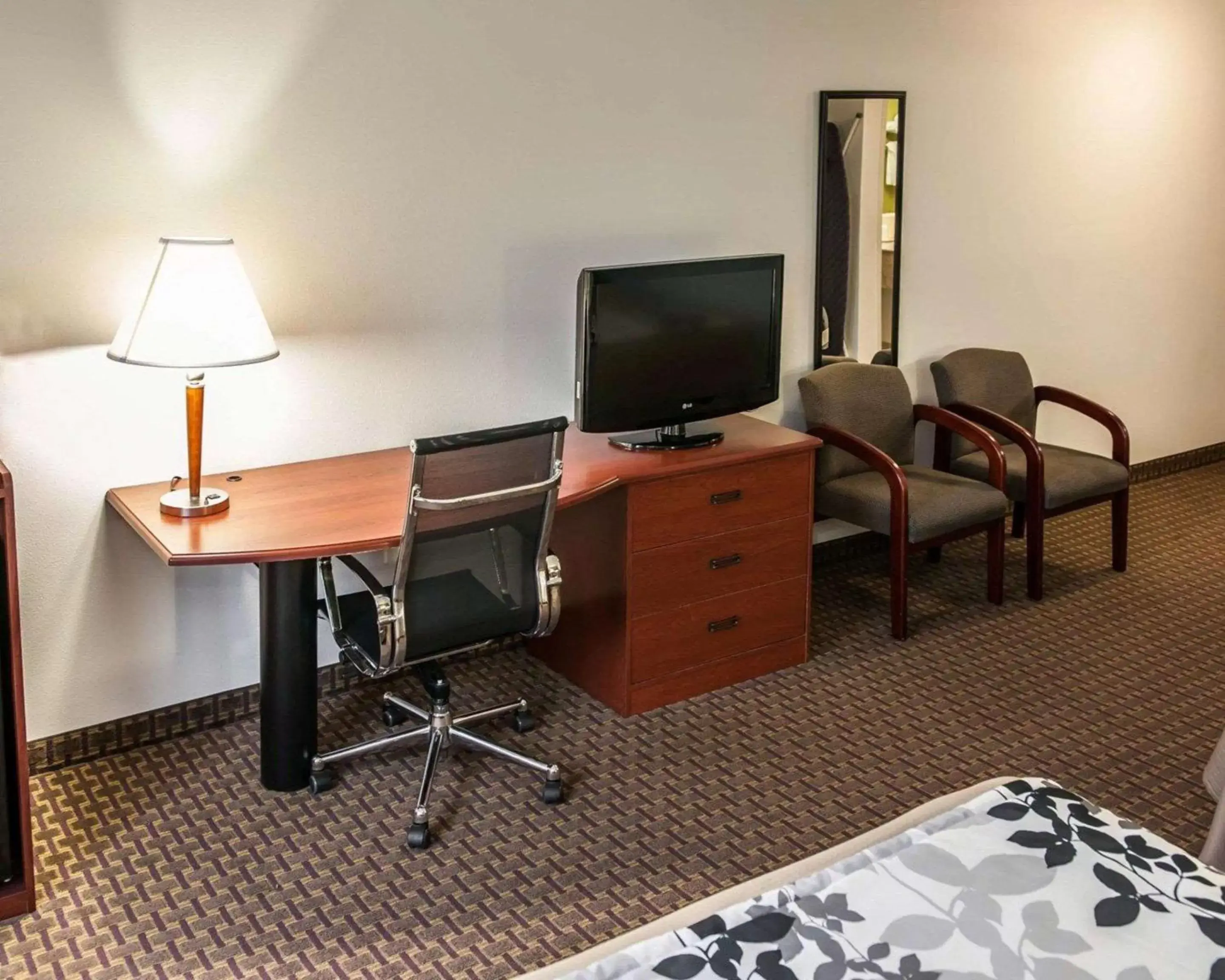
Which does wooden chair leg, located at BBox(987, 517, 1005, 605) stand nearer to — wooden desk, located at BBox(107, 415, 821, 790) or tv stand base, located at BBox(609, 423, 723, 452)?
wooden desk, located at BBox(107, 415, 821, 790)

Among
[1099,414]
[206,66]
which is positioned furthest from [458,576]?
[1099,414]

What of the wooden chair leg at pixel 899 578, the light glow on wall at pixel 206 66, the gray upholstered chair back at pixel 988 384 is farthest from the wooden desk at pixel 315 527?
the gray upholstered chair back at pixel 988 384

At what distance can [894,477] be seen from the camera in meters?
4.03

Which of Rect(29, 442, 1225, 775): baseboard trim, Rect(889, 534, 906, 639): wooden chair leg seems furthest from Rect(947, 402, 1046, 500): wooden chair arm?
Rect(29, 442, 1225, 775): baseboard trim

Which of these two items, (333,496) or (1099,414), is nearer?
(333,496)

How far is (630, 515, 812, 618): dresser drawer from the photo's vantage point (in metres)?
3.56

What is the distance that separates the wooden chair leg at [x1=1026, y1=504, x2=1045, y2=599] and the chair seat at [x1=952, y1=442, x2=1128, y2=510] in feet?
0.20

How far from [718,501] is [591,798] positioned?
90cm

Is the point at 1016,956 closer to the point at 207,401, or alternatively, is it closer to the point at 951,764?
the point at 951,764

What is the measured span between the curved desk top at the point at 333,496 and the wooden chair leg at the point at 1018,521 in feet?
4.76

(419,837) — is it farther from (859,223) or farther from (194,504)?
(859,223)

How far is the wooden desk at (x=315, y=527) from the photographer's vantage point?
291cm

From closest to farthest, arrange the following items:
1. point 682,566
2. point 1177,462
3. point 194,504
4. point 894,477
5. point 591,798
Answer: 1. point 194,504
2. point 591,798
3. point 682,566
4. point 894,477
5. point 1177,462

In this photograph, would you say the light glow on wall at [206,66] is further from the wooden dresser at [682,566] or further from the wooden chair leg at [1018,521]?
the wooden chair leg at [1018,521]
